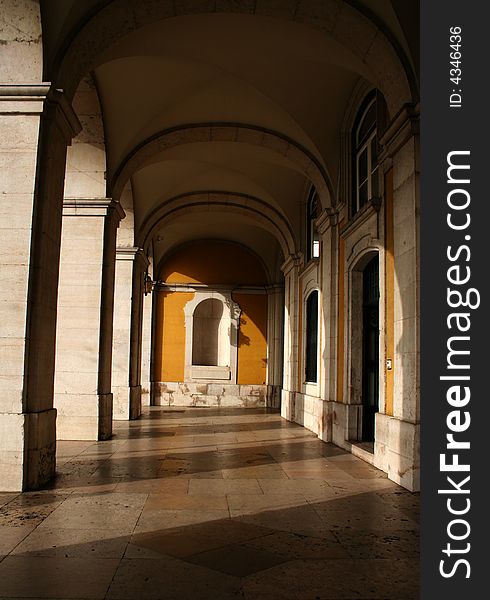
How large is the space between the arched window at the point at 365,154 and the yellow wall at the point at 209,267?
11.7m

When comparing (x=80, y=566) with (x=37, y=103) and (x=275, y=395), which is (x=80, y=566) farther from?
(x=275, y=395)

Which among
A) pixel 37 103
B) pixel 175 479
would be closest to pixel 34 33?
pixel 37 103

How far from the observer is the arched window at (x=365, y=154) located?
972 centimetres

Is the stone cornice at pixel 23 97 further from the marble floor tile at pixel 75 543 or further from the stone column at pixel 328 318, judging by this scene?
the stone column at pixel 328 318

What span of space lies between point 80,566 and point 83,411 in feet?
22.1

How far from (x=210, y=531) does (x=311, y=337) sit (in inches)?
404

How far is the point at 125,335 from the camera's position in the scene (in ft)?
50.6

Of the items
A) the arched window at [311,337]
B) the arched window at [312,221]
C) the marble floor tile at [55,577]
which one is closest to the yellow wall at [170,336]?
the arched window at [311,337]

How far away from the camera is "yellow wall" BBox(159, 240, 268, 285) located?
73.3 feet

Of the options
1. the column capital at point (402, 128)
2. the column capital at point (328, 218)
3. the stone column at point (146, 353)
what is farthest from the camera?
the stone column at point (146, 353)

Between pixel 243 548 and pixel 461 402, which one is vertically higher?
pixel 461 402

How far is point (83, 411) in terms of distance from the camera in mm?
10562

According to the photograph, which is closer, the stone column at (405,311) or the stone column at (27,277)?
the stone column at (27,277)

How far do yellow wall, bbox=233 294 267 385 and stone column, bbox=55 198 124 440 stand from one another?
1090 centimetres
